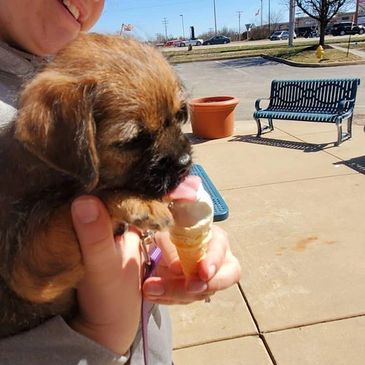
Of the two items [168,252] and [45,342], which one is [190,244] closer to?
[168,252]

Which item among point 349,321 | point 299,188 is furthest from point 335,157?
point 349,321

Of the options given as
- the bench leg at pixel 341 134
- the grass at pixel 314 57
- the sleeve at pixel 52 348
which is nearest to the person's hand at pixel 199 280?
the sleeve at pixel 52 348

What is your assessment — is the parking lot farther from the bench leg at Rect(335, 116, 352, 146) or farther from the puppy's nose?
the puppy's nose

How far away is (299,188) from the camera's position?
6059 millimetres

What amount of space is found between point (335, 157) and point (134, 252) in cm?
625

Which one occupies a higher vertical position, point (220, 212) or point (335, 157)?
point (220, 212)

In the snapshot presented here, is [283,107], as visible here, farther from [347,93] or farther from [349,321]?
[349,321]

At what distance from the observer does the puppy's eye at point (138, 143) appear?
5.36ft

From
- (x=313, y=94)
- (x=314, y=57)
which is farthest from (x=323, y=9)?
(x=313, y=94)

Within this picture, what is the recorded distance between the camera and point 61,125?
5.07 ft

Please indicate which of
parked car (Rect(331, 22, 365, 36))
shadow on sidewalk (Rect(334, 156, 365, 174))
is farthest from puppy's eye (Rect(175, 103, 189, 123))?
parked car (Rect(331, 22, 365, 36))

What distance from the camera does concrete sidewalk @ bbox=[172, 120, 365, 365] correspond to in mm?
3230

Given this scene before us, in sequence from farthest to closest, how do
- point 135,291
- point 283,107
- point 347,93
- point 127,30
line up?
point 283,107
point 347,93
point 127,30
point 135,291

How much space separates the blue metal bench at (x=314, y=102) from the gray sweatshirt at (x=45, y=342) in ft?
Answer: 23.2
